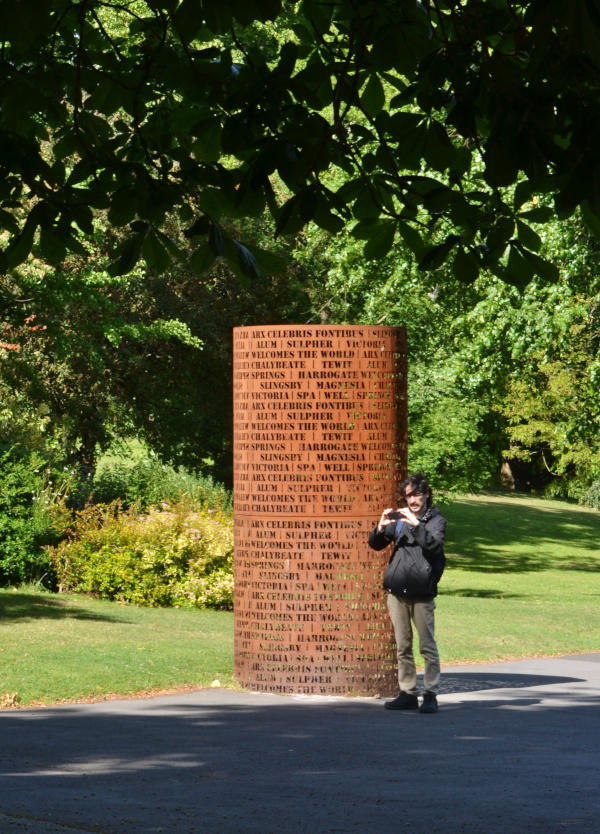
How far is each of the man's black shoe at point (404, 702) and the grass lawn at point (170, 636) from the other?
5.79 ft

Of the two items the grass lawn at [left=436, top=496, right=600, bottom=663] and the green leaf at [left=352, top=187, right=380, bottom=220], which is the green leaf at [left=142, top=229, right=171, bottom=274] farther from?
the grass lawn at [left=436, top=496, right=600, bottom=663]

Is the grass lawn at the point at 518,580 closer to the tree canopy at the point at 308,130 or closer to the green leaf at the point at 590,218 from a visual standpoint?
the tree canopy at the point at 308,130

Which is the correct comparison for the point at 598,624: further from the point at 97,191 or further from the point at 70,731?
the point at 97,191

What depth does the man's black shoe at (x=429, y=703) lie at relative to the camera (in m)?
10.8

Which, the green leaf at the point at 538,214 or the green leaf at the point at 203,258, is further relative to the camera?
the green leaf at the point at 203,258

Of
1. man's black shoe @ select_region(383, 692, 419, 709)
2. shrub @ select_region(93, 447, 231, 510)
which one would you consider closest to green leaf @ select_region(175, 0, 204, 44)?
man's black shoe @ select_region(383, 692, 419, 709)

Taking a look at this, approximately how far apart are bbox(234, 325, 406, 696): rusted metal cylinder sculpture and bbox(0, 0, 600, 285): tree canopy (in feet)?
14.5

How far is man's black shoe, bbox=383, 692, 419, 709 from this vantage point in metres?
11.0

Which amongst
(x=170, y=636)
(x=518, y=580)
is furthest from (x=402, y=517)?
(x=518, y=580)

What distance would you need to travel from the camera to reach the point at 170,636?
608 inches

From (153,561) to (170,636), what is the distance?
381 cm

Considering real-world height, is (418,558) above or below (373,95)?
below

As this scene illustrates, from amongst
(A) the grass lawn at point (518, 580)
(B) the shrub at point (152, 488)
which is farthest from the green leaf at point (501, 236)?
(B) the shrub at point (152, 488)

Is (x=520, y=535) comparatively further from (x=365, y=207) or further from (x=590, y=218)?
(x=590, y=218)
